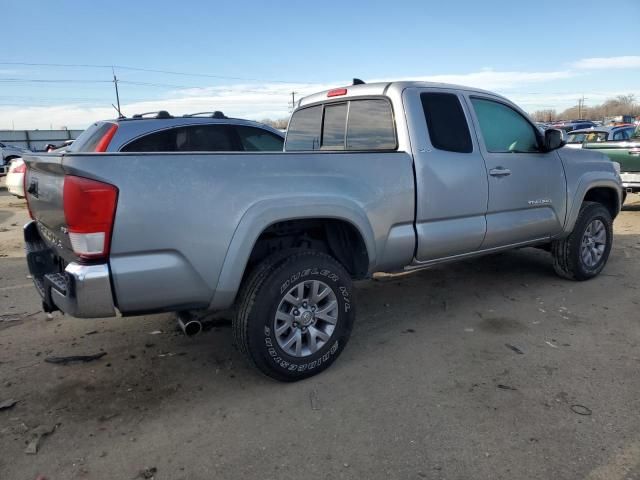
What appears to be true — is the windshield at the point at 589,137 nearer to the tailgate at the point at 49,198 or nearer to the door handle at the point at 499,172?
the door handle at the point at 499,172

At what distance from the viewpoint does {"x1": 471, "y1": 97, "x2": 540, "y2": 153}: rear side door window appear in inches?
167

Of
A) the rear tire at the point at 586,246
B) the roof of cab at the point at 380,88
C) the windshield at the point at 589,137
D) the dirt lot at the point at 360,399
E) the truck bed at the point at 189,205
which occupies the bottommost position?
the dirt lot at the point at 360,399

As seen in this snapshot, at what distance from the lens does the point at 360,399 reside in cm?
295

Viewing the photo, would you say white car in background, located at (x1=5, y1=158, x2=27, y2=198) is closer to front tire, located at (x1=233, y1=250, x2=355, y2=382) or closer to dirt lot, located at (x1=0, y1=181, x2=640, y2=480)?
dirt lot, located at (x1=0, y1=181, x2=640, y2=480)

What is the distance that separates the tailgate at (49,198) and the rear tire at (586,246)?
462cm

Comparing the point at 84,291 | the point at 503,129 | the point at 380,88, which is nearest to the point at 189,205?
the point at 84,291

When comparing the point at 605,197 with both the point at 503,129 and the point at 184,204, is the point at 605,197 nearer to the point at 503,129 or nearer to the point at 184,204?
the point at 503,129

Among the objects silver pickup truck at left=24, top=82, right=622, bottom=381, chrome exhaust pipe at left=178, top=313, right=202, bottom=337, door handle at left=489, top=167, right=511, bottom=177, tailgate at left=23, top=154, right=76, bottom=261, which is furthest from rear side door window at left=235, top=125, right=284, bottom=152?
chrome exhaust pipe at left=178, top=313, right=202, bottom=337

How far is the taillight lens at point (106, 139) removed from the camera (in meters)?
5.77

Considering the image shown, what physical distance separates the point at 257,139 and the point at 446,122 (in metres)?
3.59

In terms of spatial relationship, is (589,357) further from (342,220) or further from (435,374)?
(342,220)

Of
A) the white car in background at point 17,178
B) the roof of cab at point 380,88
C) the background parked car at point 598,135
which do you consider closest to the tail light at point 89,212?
the roof of cab at point 380,88

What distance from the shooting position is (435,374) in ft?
10.7

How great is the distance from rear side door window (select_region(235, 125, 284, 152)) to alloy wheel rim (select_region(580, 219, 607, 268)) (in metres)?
4.04
